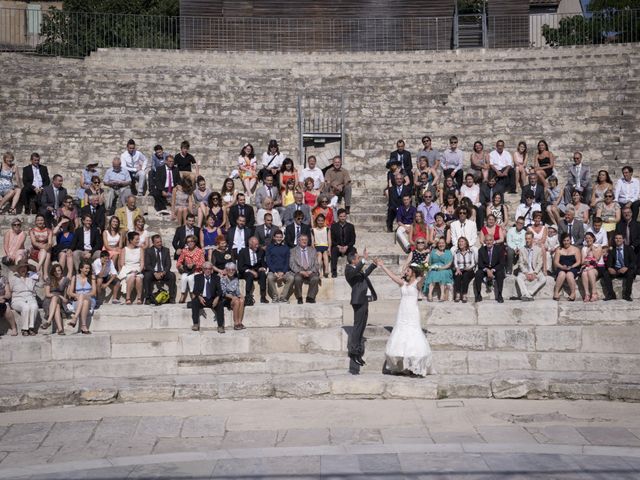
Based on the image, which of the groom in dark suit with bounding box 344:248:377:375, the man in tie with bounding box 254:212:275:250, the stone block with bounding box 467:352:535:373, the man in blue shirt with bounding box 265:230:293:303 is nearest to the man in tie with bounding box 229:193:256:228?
the man in tie with bounding box 254:212:275:250

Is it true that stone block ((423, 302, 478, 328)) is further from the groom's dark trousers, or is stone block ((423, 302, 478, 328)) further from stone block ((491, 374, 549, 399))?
stone block ((491, 374, 549, 399))

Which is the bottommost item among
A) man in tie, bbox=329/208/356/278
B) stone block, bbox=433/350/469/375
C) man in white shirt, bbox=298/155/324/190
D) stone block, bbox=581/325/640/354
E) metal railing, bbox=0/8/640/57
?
stone block, bbox=433/350/469/375

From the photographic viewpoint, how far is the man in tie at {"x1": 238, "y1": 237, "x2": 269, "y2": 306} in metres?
18.0

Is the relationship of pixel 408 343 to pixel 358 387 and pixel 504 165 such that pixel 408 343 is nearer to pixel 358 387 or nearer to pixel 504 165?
pixel 358 387

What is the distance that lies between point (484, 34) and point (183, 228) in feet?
50.3

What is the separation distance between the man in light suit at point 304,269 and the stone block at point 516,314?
2647mm

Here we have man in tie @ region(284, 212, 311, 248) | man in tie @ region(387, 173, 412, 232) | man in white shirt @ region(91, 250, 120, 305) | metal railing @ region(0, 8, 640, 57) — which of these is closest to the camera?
man in white shirt @ region(91, 250, 120, 305)

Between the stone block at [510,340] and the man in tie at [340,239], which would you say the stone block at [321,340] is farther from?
the stone block at [510,340]

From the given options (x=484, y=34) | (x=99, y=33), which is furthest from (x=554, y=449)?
(x=99, y=33)

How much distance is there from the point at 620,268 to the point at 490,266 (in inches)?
83.5

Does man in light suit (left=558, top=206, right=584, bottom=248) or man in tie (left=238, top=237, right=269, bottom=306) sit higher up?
man in light suit (left=558, top=206, right=584, bottom=248)

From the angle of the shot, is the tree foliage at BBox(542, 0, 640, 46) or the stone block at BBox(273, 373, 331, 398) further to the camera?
the tree foliage at BBox(542, 0, 640, 46)

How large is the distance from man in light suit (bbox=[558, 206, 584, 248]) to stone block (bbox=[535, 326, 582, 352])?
226cm

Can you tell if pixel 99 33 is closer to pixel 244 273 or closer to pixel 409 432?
pixel 244 273
